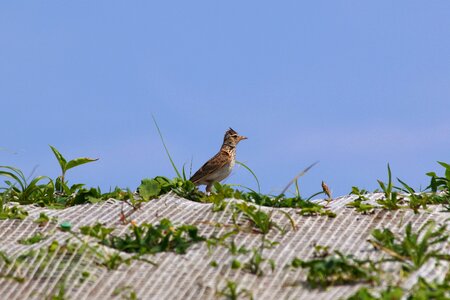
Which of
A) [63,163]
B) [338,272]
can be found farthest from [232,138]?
[338,272]

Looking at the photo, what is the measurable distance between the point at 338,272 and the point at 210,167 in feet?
18.0

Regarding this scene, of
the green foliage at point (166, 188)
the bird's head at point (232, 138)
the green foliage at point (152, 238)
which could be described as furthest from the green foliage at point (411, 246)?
the bird's head at point (232, 138)

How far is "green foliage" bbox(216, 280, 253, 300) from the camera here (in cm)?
582

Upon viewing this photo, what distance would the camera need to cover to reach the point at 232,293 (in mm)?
5809

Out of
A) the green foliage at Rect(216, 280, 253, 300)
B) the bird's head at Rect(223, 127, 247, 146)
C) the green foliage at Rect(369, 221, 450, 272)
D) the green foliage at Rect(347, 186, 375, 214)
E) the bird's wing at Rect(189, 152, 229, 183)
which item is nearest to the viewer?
the green foliage at Rect(216, 280, 253, 300)

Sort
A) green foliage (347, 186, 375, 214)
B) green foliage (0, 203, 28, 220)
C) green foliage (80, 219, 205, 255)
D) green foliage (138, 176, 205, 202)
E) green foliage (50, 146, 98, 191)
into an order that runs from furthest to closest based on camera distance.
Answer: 1. green foliage (50, 146, 98, 191)
2. green foliage (138, 176, 205, 202)
3. green foliage (0, 203, 28, 220)
4. green foliage (347, 186, 375, 214)
5. green foliage (80, 219, 205, 255)

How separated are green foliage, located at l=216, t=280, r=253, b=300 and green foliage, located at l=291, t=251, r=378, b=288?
458mm

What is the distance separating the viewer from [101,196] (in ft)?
29.0

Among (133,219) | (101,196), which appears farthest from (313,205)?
(101,196)

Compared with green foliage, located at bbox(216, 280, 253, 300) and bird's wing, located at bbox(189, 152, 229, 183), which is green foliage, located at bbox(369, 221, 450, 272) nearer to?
green foliage, located at bbox(216, 280, 253, 300)

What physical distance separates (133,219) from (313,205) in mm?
1654

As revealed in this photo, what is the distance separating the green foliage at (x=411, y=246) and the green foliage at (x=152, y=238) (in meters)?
1.41

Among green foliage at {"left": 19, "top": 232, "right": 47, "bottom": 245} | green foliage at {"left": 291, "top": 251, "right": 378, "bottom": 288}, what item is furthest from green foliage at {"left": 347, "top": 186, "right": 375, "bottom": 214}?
green foliage at {"left": 19, "top": 232, "right": 47, "bottom": 245}

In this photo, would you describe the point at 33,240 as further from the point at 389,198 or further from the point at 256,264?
the point at 389,198
